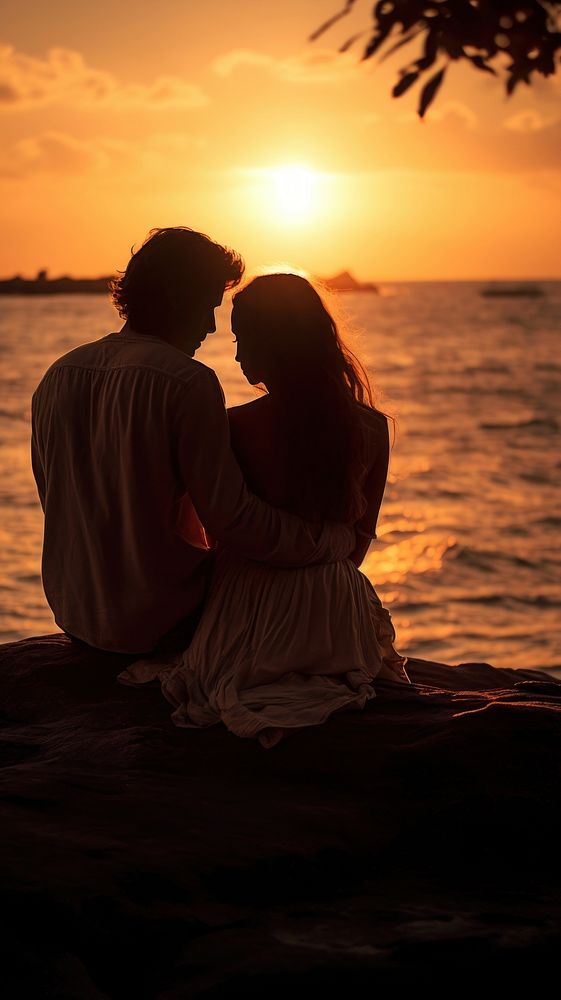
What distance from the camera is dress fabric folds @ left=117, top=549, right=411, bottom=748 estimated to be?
350 centimetres

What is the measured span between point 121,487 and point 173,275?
0.68m

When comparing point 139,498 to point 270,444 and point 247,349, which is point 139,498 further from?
point 247,349

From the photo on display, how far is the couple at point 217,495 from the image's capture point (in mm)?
3592

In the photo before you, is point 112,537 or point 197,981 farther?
point 112,537

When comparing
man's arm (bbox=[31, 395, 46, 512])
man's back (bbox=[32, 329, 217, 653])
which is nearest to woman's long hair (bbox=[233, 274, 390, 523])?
man's back (bbox=[32, 329, 217, 653])

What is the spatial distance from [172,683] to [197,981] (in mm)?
1173

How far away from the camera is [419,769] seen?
328 cm

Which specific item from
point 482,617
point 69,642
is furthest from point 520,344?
point 69,642

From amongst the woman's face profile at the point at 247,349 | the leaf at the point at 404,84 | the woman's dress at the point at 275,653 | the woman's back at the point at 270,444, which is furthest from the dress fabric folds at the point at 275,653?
the leaf at the point at 404,84

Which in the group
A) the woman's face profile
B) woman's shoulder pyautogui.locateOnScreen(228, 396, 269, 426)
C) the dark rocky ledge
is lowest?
the dark rocky ledge

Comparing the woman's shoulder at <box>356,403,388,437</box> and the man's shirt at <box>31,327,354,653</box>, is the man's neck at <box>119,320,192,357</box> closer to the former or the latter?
the man's shirt at <box>31,327,354,653</box>

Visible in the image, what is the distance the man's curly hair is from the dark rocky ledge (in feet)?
3.90

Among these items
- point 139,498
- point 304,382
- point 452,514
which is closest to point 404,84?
point 304,382

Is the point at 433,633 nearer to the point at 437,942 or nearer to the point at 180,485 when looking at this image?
the point at 180,485
